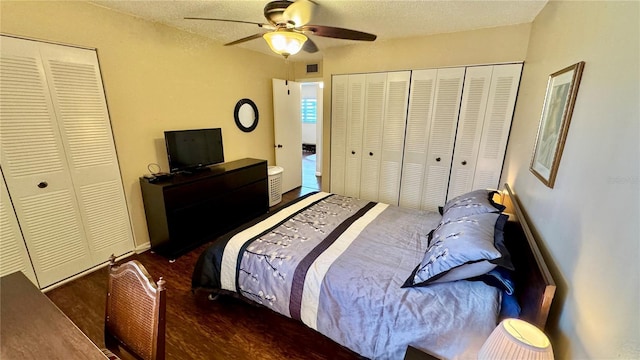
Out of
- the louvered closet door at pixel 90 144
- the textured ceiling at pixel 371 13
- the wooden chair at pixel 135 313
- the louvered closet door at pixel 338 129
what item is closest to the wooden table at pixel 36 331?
the wooden chair at pixel 135 313

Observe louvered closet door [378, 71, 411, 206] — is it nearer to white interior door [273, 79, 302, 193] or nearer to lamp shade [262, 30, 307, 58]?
lamp shade [262, 30, 307, 58]

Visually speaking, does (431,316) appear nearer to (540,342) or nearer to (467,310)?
(467,310)

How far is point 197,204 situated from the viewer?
286 cm

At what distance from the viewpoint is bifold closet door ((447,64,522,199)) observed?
9.04 ft

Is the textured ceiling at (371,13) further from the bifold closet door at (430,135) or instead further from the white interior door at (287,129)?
the white interior door at (287,129)

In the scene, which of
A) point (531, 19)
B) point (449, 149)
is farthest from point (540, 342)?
point (531, 19)

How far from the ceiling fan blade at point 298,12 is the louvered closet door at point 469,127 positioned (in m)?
2.00

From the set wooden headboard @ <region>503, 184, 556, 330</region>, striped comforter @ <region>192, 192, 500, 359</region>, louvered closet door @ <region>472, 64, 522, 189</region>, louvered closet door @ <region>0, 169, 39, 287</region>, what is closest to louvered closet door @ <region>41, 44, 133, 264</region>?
louvered closet door @ <region>0, 169, 39, 287</region>

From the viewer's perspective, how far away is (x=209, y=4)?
7.31 ft

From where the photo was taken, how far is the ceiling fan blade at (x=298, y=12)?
5.84 feet

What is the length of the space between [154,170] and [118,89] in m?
0.86

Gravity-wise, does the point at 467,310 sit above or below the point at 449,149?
below

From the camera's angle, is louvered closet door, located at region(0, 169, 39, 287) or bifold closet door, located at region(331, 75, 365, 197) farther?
bifold closet door, located at region(331, 75, 365, 197)

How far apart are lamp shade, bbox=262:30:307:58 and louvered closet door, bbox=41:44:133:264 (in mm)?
1666
